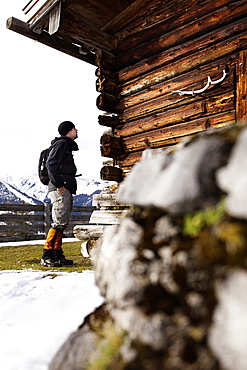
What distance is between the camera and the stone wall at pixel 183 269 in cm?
102

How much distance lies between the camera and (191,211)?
121 centimetres

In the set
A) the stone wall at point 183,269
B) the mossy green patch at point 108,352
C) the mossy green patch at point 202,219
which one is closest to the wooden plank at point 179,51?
the stone wall at point 183,269

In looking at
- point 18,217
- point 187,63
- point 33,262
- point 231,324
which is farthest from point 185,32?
point 18,217

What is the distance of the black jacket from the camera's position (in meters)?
4.89

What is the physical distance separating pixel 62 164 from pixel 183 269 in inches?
163

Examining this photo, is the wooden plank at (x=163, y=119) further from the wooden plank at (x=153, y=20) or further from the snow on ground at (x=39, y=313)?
the snow on ground at (x=39, y=313)

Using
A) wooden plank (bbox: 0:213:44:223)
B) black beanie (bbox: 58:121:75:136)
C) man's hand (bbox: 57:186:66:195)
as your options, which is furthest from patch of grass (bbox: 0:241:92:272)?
wooden plank (bbox: 0:213:44:223)

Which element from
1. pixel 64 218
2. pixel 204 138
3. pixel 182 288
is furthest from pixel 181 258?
pixel 64 218

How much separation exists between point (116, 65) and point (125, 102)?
2.46 ft

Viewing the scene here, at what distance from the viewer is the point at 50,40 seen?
551cm

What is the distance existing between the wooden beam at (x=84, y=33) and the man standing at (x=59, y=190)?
1.73 meters

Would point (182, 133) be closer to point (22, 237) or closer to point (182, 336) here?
point (182, 336)

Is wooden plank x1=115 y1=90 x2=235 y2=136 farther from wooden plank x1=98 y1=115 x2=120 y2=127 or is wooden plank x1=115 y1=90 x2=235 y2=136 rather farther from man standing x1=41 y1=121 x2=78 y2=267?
man standing x1=41 y1=121 x2=78 y2=267

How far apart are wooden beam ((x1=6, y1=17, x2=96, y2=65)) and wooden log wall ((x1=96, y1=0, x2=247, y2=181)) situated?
675mm
